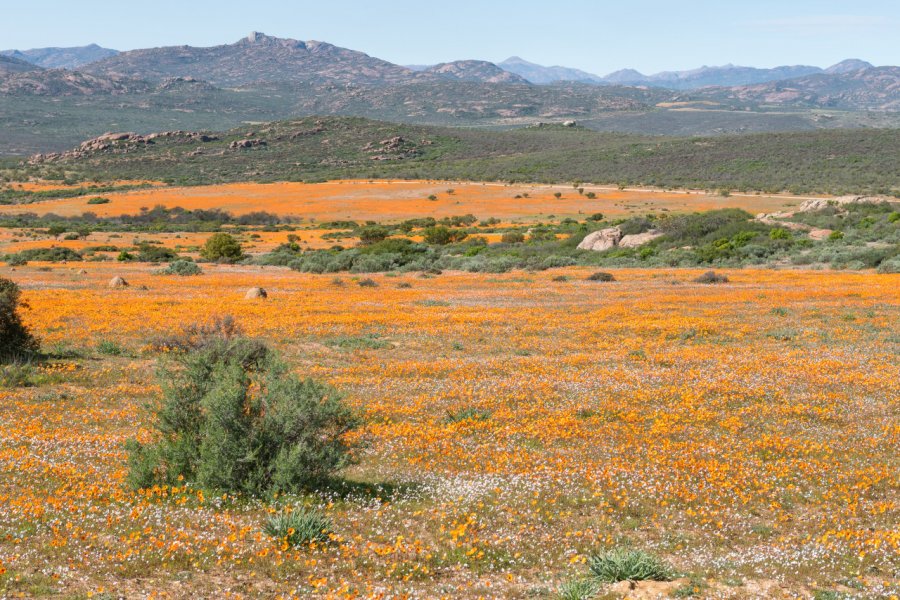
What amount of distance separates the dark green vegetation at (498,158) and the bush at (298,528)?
90688 millimetres

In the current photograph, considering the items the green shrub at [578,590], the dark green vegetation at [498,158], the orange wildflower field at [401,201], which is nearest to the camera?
the green shrub at [578,590]

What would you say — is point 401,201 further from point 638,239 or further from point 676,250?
point 676,250

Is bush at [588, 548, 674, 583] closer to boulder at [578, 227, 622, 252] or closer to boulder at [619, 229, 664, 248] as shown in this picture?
boulder at [578, 227, 622, 252]

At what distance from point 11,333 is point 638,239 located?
48.7m

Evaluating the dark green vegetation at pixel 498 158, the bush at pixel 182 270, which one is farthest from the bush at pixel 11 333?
the dark green vegetation at pixel 498 158

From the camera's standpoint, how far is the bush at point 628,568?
6.84 meters

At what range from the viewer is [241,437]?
8711 millimetres

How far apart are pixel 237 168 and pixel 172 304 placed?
400 ft

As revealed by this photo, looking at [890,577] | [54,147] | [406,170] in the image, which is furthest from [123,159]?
[890,577]

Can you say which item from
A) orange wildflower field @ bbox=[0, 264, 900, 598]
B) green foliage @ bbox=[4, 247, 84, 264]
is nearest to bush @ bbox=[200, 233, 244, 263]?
green foliage @ bbox=[4, 247, 84, 264]

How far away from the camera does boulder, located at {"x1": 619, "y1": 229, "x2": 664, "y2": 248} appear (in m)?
56.6

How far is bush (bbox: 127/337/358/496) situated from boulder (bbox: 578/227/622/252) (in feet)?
160

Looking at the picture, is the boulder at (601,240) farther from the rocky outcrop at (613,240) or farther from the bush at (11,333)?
the bush at (11,333)

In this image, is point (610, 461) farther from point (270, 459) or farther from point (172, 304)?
point (172, 304)
